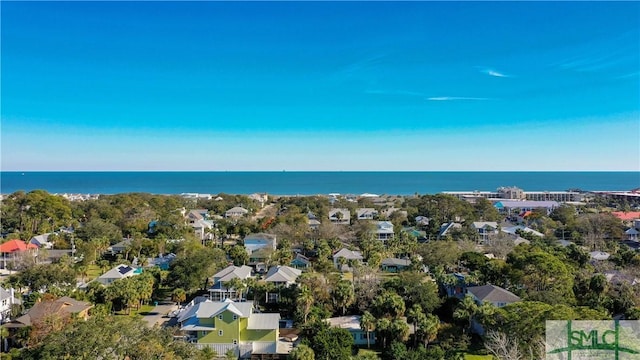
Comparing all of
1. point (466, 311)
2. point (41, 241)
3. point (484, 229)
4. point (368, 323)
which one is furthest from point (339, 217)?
point (368, 323)

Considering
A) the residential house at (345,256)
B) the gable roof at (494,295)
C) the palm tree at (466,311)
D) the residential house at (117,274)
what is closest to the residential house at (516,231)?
the residential house at (345,256)

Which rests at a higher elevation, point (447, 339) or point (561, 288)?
point (561, 288)

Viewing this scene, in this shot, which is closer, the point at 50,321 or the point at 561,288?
the point at 50,321

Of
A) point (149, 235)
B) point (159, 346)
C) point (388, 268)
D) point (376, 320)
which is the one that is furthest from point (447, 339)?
point (149, 235)

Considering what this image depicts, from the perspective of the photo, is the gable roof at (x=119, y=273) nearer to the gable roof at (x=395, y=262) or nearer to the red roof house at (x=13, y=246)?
the red roof house at (x=13, y=246)

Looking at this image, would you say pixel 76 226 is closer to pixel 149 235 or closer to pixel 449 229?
pixel 149 235

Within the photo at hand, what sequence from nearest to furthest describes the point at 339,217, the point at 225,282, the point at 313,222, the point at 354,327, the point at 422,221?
the point at 354,327, the point at 225,282, the point at 313,222, the point at 422,221, the point at 339,217

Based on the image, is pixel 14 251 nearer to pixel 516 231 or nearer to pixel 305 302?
pixel 305 302
